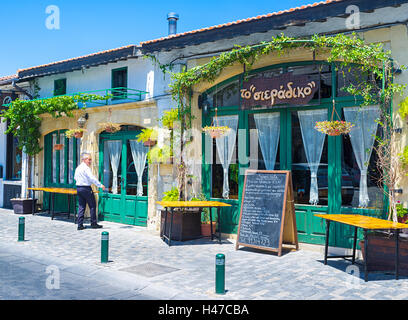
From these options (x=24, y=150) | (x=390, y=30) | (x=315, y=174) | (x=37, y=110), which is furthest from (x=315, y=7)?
(x=24, y=150)

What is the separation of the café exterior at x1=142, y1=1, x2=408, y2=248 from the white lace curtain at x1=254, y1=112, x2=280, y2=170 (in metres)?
0.02

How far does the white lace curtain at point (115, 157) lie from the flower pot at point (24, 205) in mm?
3423

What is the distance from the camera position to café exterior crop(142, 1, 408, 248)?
25.5 ft

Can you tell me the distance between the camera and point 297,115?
8.76 metres

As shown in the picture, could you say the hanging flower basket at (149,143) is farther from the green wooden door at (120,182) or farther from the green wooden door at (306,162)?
the green wooden door at (306,162)

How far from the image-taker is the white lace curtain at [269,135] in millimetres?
9023

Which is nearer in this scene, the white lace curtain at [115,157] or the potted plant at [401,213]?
the potted plant at [401,213]

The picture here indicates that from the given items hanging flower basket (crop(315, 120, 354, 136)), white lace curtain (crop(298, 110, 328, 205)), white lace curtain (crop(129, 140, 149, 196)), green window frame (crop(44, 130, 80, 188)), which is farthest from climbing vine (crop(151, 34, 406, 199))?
green window frame (crop(44, 130, 80, 188))

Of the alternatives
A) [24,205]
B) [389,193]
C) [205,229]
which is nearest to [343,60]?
[389,193]

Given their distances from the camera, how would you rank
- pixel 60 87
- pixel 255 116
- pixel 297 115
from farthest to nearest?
pixel 60 87 → pixel 255 116 → pixel 297 115

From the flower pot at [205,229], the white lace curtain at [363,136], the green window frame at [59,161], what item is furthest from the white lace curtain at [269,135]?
the green window frame at [59,161]

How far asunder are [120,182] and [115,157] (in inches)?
30.3

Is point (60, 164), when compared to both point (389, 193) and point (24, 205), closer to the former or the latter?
point (24, 205)

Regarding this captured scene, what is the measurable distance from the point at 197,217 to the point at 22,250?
11.9ft
